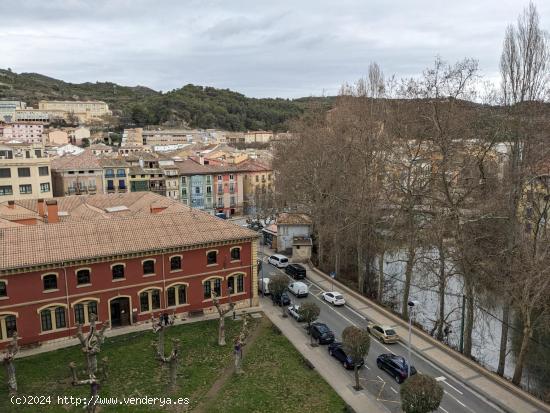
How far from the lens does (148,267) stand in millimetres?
34969

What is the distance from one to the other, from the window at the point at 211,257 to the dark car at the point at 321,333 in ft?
31.9

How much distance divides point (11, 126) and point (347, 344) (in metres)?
138

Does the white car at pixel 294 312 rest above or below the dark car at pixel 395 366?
below

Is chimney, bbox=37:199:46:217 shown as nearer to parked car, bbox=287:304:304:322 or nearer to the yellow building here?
the yellow building

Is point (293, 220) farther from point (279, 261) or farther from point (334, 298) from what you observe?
point (334, 298)

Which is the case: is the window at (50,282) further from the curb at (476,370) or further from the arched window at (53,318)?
the curb at (476,370)

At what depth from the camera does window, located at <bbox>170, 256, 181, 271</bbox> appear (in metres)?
35.7

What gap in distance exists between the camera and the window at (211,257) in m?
37.1

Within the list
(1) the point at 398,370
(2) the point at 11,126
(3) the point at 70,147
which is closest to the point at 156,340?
(1) the point at 398,370

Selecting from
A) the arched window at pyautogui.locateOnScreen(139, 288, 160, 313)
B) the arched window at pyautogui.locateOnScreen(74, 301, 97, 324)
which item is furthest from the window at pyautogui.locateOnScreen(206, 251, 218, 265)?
the arched window at pyautogui.locateOnScreen(74, 301, 97, 324)

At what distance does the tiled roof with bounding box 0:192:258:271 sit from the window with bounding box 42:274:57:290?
125 centimetres

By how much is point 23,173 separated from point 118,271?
39407 mm

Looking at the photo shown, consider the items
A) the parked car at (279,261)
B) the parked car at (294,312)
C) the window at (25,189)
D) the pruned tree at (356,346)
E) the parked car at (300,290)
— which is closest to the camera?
the pruned tree at (356,346)

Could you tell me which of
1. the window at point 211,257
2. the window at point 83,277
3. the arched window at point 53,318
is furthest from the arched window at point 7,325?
the window at point 211,257
